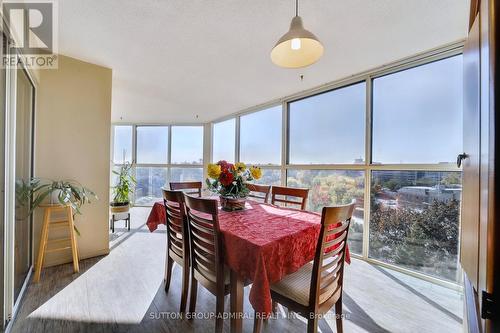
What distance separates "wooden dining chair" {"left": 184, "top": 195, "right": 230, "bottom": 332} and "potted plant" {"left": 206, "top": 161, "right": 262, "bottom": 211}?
45 centimetres

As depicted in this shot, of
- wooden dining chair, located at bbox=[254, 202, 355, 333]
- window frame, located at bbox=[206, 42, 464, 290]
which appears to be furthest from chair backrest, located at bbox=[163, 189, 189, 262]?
window frame, located at bbox=[206, 42, 464, 290]

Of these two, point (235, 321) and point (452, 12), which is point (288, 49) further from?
point (235, 321)

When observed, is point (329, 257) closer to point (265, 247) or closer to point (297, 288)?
point (297, 288)

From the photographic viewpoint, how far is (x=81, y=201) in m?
2.22

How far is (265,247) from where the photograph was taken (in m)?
1.09

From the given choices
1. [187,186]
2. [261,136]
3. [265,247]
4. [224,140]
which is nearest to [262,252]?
[265,247]

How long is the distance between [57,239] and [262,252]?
2.55m

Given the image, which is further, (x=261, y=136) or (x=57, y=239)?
(x=261, y=136)

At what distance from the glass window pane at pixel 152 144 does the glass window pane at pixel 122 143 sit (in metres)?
0.24

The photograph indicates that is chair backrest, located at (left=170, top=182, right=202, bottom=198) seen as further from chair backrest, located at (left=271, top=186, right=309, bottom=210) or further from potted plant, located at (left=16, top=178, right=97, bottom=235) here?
chair backrest, located at (left=271, top=186, right=309, bottom=210)

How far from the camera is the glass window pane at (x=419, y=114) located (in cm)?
205

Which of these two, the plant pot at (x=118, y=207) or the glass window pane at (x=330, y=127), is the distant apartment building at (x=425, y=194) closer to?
the glass window pane at (x=330, y=127)

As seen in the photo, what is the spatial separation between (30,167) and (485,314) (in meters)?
3.36

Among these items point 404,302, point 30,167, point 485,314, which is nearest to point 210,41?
point 30,167
